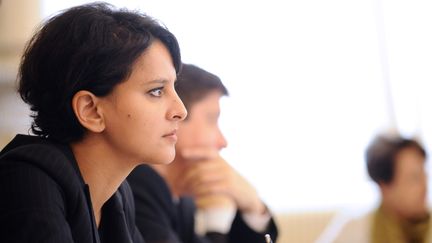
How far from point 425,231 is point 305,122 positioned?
758 millimetres

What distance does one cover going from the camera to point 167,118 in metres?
1.29

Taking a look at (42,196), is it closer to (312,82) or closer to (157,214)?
(157,214)

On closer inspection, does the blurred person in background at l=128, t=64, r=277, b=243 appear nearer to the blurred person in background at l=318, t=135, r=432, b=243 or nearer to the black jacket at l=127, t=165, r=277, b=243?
the black jacket at l=127, t=165, r=277, b=243

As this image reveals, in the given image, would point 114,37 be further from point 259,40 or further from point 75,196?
point 259,40

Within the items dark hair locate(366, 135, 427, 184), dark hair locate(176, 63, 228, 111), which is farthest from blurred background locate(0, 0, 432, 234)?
dark hair locate(176, 63, 228, 111)

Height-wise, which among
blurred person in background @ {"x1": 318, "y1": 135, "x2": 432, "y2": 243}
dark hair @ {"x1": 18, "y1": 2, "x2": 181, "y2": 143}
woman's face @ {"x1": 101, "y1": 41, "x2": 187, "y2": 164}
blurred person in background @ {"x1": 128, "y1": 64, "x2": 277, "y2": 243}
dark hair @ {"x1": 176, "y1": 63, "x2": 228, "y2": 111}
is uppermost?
dark hair @ {"x1": 18, "y1": 2, "x2": 181, "y2": 143}

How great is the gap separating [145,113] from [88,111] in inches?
3.8

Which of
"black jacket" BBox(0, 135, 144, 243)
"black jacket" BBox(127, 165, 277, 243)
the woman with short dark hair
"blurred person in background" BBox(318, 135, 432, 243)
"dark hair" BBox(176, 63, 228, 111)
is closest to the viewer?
"black jacket" BBox(0, 135, 144, 243)

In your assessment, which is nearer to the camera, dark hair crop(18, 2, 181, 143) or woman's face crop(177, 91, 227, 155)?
dark hair crop(18, 2, 181, 143)

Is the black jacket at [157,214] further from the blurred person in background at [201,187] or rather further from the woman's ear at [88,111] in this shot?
the woman's ear at [88,111]

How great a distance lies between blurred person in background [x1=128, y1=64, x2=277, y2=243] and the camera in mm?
1868

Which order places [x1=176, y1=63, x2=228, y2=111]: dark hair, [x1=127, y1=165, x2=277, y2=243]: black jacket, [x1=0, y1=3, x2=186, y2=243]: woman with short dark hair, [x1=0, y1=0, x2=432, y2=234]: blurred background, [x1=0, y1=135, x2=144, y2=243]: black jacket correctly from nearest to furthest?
[x1=0, y1=135, x2=144, y2=243]: black jacket
[x1=0, y1=3, x2=186, y2=243]: woman with short dark hair
[x1=127, y1=165, x2=277, y2=243]: black jacket
[x1=176, y1=63, x2=228, y2=111]: dark hair
[x1=0, y1=0, x2=432, y2=234]: blurred background

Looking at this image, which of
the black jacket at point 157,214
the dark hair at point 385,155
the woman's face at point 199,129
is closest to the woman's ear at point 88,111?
the black jacket at point 157,214

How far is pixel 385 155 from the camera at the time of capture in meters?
2.96
